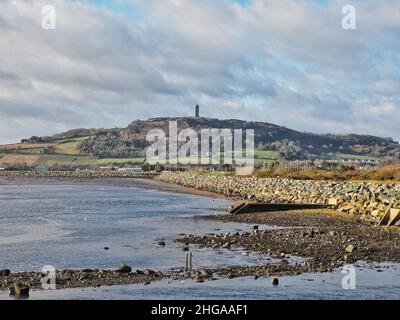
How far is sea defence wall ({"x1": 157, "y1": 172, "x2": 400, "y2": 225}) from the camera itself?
132 ft

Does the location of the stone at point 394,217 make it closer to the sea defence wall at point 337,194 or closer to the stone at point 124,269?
the sea defence wall at point 337,194

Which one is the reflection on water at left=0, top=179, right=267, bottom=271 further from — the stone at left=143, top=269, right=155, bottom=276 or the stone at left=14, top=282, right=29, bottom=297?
the stone at left=14, top=282, right=29, bottom=297

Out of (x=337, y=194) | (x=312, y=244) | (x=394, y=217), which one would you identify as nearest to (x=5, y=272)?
(x=312, y=244)

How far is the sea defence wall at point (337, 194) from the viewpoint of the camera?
1583 inches

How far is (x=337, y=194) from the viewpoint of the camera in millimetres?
53250

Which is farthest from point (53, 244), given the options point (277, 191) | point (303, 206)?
point (277, 191)

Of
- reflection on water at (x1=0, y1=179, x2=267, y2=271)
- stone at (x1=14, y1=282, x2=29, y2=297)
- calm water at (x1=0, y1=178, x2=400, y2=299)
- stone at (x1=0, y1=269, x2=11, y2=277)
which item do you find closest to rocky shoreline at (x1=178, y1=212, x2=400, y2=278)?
calm water at (x1=0, y1=178, x2=400, y2=299)

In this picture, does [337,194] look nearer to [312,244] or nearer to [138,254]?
[312,244]

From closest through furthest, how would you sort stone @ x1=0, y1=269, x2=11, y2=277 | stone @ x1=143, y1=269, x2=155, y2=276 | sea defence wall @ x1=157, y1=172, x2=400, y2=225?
stone @ x1=0, y1=269, x2=11, y2=277 → stone @ x1=143, y1=269, x2=155, y2=276 → sea defence wall @ x1=157, y1=172, x2=400, y2=225
